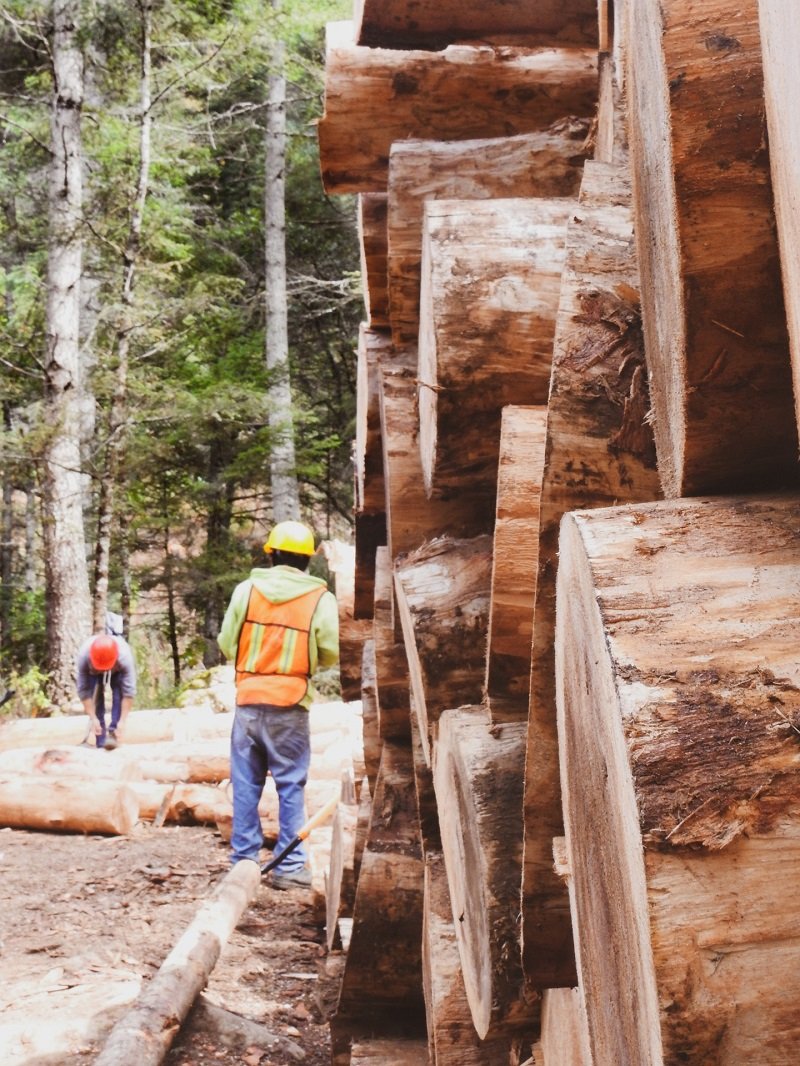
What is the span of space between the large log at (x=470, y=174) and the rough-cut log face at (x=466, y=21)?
1.27 ft

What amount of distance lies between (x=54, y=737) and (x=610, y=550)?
1044cm

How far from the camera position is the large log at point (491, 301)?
6.26 feet

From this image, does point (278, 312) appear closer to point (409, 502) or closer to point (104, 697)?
point (104, 697)

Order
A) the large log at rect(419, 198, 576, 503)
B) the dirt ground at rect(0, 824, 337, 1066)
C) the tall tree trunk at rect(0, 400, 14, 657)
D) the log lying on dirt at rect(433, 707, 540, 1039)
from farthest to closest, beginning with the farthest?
the tall tree trunk at rect(0, 400, 14, 657) → the dirt ground at rect(0, 824, 337, 1066) → the large log at rect(419, 198, 576, 503) → the log lying on dirt at rect(433, 707, 540, 1039)

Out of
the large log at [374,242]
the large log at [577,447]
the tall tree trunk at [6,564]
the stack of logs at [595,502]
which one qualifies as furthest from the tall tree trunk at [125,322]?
Result: the large log at [577,447]

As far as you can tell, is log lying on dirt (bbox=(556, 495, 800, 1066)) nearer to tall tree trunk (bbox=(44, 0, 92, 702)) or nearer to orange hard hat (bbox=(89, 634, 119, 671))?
orange hard hat (bbox=(89, 634, 119, 671))

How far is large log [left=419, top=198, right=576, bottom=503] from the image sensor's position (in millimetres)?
1908

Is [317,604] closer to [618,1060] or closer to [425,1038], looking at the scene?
[425,1038]

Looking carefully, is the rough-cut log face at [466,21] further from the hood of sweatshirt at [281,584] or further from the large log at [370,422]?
the hood of sweatshirt at [281,584]

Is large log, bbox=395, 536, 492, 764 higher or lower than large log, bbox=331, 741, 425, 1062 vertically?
higher

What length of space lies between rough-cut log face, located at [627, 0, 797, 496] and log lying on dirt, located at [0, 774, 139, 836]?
699 centimetres

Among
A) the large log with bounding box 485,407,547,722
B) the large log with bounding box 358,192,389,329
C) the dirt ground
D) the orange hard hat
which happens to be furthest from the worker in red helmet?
the large log with bounding box 485,407,547,722

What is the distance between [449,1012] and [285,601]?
4469mm

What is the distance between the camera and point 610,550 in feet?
3.14
